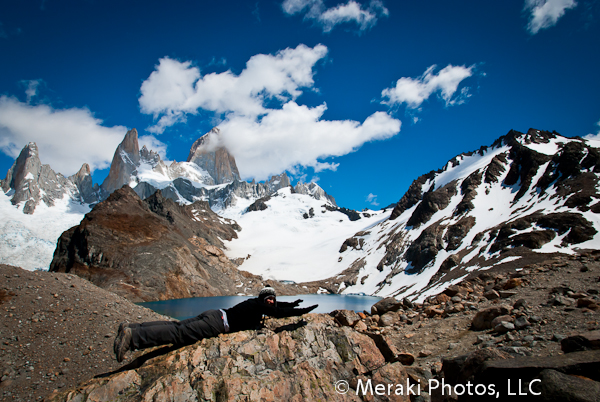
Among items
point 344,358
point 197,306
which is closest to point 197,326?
point 344,358

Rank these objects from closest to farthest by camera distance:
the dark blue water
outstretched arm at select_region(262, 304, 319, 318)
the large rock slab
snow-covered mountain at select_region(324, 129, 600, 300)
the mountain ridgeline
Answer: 1. the large rock slab
2. outstretched arm at select_region(262, 304, 319, 318)
3. the dark blue water
4. snow-covered mountain at select_region(324, 129, 600, 300)
5. the mountain ridgeline

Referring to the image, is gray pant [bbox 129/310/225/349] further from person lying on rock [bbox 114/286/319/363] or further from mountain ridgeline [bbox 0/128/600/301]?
mountain ridgeline [bbox 0/128/600/301]

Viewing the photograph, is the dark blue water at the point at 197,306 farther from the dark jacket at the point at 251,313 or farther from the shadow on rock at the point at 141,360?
the dark jacket at the point at 251,313

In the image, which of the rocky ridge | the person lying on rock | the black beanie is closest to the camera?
the person lying on rock

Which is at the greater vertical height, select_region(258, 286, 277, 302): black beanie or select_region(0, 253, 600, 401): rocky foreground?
select_region(258, 286, 277, 302): black beanie

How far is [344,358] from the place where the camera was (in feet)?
22.3

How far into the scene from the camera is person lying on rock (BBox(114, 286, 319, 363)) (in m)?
6.10

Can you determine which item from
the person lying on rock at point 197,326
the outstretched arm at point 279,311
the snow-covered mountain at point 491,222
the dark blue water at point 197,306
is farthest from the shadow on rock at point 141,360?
the snow-covered mountain at point 491,222

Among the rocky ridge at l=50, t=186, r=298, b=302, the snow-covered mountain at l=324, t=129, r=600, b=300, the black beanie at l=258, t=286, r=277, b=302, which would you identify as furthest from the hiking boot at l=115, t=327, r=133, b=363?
the rocky ridge at l=50, t=186, r=298, b=302

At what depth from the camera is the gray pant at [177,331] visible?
6102 mm

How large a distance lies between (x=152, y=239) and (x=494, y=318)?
287ft

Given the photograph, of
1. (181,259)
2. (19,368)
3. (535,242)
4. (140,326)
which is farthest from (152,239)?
(535,242)

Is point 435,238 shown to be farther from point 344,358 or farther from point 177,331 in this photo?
point 177,331

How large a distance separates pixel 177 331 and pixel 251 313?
5.64 ft
